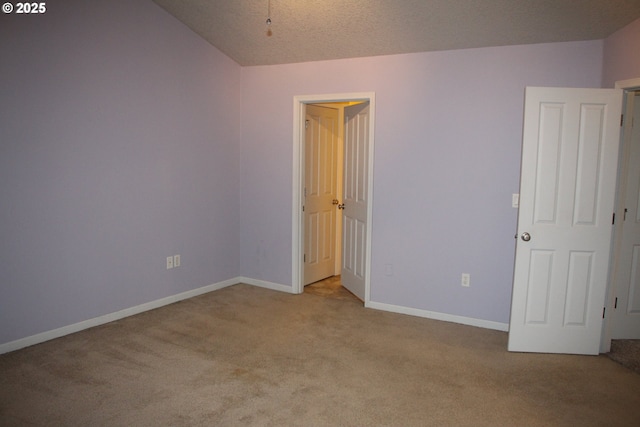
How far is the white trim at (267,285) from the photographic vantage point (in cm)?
496

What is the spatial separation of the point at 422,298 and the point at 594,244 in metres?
1.55

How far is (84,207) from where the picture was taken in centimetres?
363

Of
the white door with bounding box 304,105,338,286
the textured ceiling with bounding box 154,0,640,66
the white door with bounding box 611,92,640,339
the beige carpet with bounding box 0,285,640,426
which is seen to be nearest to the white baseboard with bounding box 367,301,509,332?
the beige carpet with bounding box 0,285,640,426

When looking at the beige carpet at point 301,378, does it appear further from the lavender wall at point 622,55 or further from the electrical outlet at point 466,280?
the lavender wall at point 622,55

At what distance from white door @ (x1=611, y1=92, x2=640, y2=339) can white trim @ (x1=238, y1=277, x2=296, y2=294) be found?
3115 mm

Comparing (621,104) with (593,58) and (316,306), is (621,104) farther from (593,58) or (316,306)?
(316,306)

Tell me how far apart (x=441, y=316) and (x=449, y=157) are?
1498 mm

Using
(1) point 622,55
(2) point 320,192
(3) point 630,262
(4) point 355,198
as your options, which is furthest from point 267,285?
(1) point 622,55

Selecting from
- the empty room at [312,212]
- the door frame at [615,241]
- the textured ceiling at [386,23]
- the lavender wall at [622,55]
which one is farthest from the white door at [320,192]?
the door frame at [615,241]

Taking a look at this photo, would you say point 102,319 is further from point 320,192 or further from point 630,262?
point 630,262

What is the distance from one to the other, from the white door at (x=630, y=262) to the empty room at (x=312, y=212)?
0.06 feet

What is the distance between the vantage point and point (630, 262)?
3793 millimetres

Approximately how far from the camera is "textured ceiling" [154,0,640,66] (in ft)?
10.6

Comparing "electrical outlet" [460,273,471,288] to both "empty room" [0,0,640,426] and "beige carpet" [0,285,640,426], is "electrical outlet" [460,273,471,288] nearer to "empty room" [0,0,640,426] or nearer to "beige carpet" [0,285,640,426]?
"empty room" [0,0,640,426]
